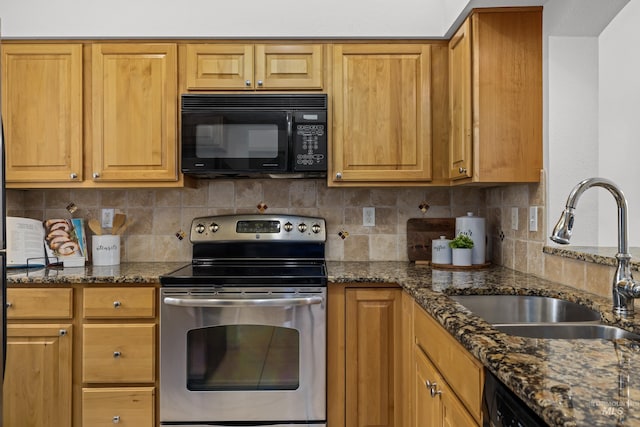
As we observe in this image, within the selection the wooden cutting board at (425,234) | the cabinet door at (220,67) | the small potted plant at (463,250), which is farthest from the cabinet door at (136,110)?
the small potted plant at (463,250)

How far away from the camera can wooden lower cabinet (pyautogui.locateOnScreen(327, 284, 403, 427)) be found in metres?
2.13

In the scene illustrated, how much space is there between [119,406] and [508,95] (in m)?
2.19

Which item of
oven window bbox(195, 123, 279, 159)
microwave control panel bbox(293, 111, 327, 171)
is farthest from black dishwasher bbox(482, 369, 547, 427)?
oven window bbox(195, 123, 279, 159)

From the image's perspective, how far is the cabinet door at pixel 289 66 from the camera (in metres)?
2.37

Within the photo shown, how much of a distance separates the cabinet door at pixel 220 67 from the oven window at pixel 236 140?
20 cm

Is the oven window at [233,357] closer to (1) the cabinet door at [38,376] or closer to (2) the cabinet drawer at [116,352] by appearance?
(2) the cabinet drawer at [116,352]

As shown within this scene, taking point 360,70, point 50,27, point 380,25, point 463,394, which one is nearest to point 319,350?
point 463,394

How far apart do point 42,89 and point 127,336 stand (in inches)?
51.6

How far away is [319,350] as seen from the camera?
211 centimetres

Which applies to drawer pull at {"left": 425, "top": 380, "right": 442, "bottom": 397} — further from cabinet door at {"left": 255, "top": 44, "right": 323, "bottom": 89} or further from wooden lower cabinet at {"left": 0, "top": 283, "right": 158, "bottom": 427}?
cabinet door at {"left": 255, "top": 44, "right": 323, "bottom": 89}

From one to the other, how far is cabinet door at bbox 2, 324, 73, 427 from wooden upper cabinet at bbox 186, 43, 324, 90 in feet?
4.37

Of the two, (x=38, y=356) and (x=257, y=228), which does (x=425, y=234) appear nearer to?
(x=257, y=228)

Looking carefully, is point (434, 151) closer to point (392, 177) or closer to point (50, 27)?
point (392, 177)

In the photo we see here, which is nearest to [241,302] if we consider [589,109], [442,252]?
[442,252]
